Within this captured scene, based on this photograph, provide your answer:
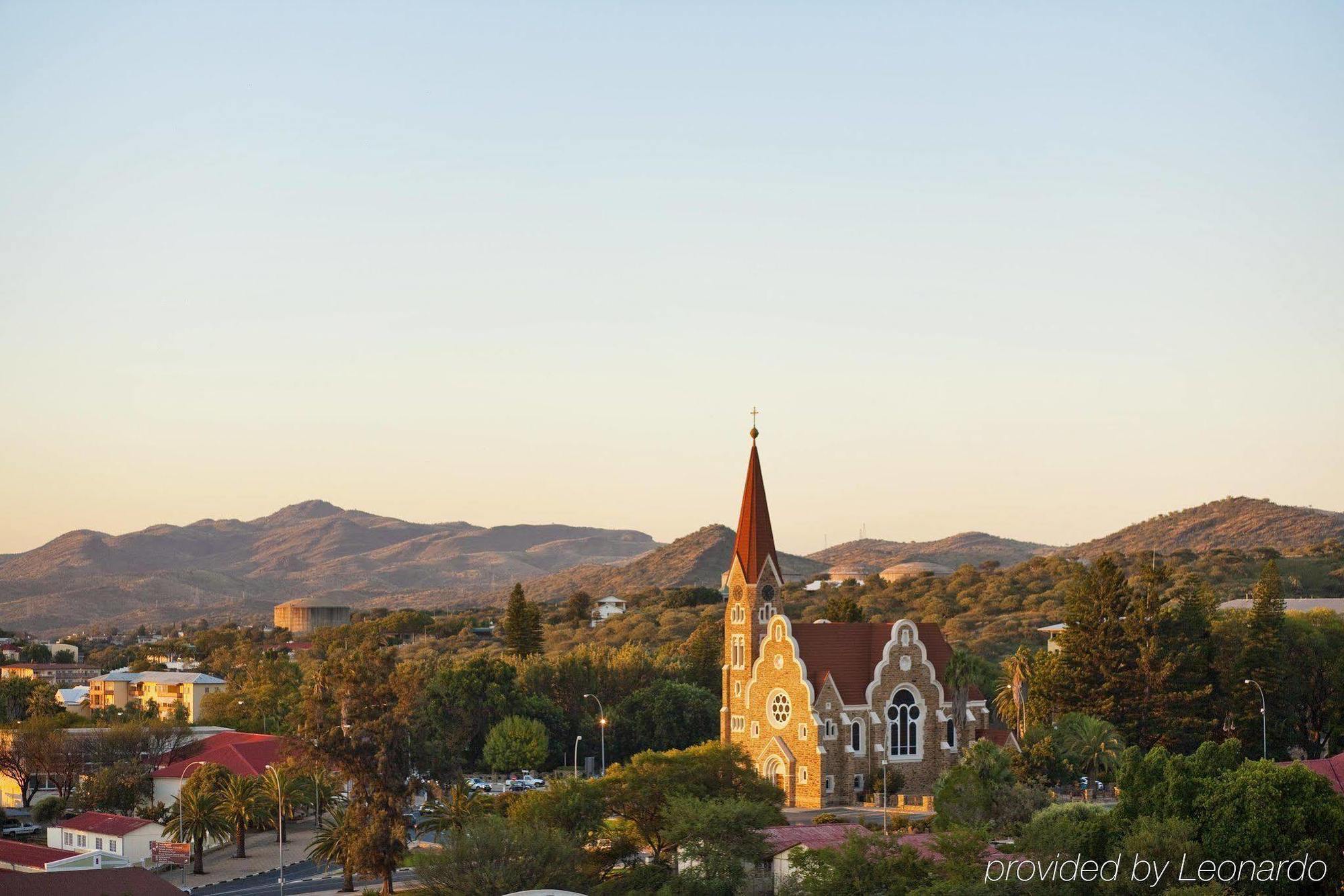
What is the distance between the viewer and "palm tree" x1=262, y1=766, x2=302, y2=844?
7144 centimetres

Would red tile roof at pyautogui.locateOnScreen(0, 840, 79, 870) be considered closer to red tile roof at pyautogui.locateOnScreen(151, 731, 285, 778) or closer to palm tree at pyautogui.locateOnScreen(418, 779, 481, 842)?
red tile roof at pyautogui.locateOnScreen(151, 731, 285, 778)

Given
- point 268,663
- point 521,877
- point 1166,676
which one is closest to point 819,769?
point 1166,676

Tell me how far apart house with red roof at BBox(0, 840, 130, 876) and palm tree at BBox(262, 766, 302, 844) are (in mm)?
6976

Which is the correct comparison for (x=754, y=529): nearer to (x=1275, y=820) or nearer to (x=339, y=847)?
(x=339, y=847)

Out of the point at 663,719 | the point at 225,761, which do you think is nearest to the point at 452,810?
the point at 225,761

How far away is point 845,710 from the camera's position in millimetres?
72312

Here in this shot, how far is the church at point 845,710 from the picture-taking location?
7200cm

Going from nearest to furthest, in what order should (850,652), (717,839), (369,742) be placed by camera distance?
(717,839)
(369,742)
(850,652)

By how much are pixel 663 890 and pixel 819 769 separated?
71.8 feet

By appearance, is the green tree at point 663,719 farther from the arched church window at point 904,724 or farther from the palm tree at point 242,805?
the palm tree at point 242,805

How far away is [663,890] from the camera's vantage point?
165 feet

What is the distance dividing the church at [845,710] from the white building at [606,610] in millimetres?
78862

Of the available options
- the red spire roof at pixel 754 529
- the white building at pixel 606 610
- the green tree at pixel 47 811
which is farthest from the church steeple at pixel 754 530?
the white building at pixel 606 610

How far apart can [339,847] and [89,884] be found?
955 cm
